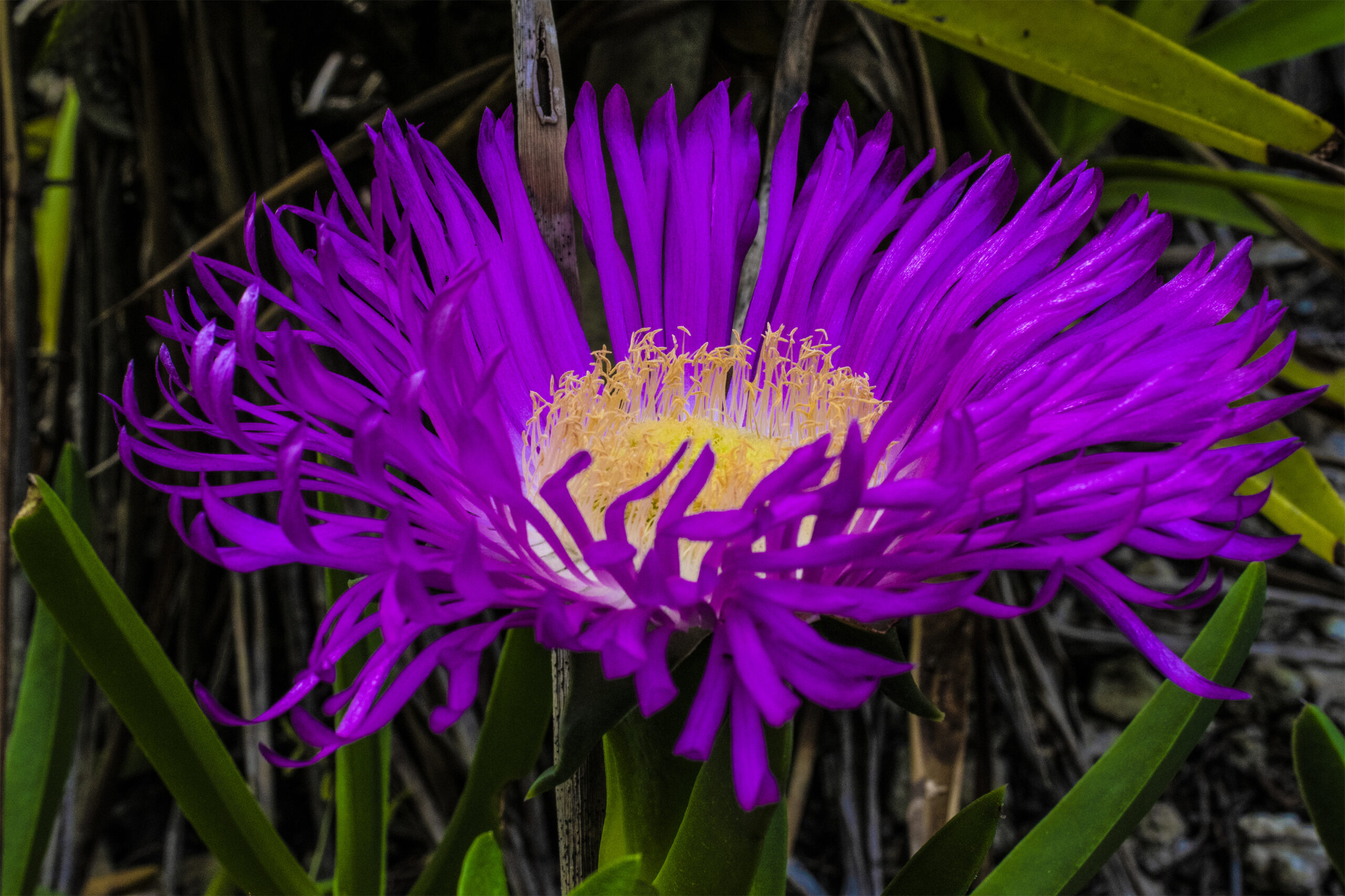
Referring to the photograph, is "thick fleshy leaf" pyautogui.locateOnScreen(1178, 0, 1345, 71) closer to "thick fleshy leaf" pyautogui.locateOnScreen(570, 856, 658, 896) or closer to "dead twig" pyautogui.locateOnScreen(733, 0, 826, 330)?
"dead twig" pyautogui.locateOnScreen(733, 0, 826, 330)

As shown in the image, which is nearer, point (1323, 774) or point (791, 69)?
point (1323, 774)

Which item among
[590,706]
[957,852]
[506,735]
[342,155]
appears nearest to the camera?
[590,706]

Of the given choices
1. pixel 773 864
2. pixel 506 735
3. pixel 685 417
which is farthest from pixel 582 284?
pixel 773 864

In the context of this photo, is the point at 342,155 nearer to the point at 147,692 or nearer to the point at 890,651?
the point at 147,692

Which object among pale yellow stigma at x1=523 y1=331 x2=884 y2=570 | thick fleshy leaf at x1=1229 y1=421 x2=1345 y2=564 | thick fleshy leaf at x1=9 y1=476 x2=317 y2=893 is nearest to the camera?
thick fleshy leaf at x1=9 y1=476 x2=317 y2=893

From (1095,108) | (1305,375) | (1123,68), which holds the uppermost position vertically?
(1095,108)

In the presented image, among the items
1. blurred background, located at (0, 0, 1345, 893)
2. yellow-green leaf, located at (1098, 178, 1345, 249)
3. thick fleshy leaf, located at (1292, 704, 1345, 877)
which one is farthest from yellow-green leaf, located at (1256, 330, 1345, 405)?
thick fleshy leaf, located at (1292, 704, 1345, 877)

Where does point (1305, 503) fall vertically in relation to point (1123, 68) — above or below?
below
